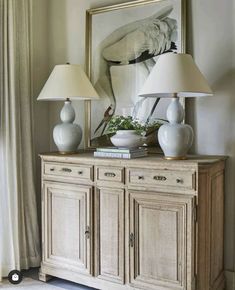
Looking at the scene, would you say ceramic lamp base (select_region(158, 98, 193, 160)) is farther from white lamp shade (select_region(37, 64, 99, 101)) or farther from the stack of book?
white lamp shade (select_region(37, 64, 99, 101))

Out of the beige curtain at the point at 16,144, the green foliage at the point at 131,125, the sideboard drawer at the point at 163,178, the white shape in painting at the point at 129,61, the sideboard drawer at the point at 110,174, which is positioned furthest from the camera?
the beige curtain at the point at 16,144

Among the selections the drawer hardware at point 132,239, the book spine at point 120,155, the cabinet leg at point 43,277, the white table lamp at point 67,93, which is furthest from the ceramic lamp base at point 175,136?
the cabinet leg at point 43,277

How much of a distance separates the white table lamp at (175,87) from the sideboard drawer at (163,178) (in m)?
0.16

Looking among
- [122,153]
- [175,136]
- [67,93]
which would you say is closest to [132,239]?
[122,153]

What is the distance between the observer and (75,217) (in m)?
2.69

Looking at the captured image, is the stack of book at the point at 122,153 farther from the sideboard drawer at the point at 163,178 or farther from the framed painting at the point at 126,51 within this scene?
the framed painting at the point at 126,51

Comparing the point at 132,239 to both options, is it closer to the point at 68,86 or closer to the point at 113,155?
the point at 113,155

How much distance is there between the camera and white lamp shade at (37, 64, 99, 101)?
2.76 m

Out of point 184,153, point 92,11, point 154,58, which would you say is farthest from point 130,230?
point 92,11

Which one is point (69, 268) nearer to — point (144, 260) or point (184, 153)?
point (144, 260)

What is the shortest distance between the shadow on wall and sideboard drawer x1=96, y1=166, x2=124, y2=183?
25.2 inches

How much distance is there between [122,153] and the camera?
252cm

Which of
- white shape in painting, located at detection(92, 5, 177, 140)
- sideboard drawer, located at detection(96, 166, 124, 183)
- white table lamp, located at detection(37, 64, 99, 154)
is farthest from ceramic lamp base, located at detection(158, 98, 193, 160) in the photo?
white table lamp, located at detection(37, 64, 99, 154)

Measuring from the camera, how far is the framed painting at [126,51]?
278 cm
